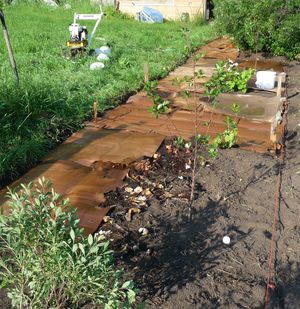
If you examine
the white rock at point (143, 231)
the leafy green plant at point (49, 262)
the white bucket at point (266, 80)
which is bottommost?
the white rock at point (143, 231)

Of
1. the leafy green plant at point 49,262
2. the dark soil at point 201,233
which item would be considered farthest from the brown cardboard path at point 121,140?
the leafy green plant at point 49,262

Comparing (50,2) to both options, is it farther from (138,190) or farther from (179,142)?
(138,190)

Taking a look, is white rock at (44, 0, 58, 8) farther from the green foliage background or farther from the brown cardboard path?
the brown cardboard path

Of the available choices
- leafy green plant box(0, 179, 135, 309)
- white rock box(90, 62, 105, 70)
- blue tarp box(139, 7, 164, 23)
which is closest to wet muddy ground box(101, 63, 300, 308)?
leafy green plant box(0, 179, 135, 309)

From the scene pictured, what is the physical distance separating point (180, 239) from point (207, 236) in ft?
0.79

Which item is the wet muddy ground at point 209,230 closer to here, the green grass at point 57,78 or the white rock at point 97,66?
the green grass at point 57,78

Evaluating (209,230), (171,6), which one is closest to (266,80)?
(209,230)

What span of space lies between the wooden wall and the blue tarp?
65 centimetres

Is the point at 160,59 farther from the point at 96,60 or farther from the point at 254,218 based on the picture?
the point at 254,218

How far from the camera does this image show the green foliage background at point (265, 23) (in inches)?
363

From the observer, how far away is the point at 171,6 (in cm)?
1628

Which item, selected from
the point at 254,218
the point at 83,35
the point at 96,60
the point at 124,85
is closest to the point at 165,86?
the point at 124,85

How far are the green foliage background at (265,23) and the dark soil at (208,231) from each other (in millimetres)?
5904

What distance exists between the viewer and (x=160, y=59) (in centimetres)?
912
